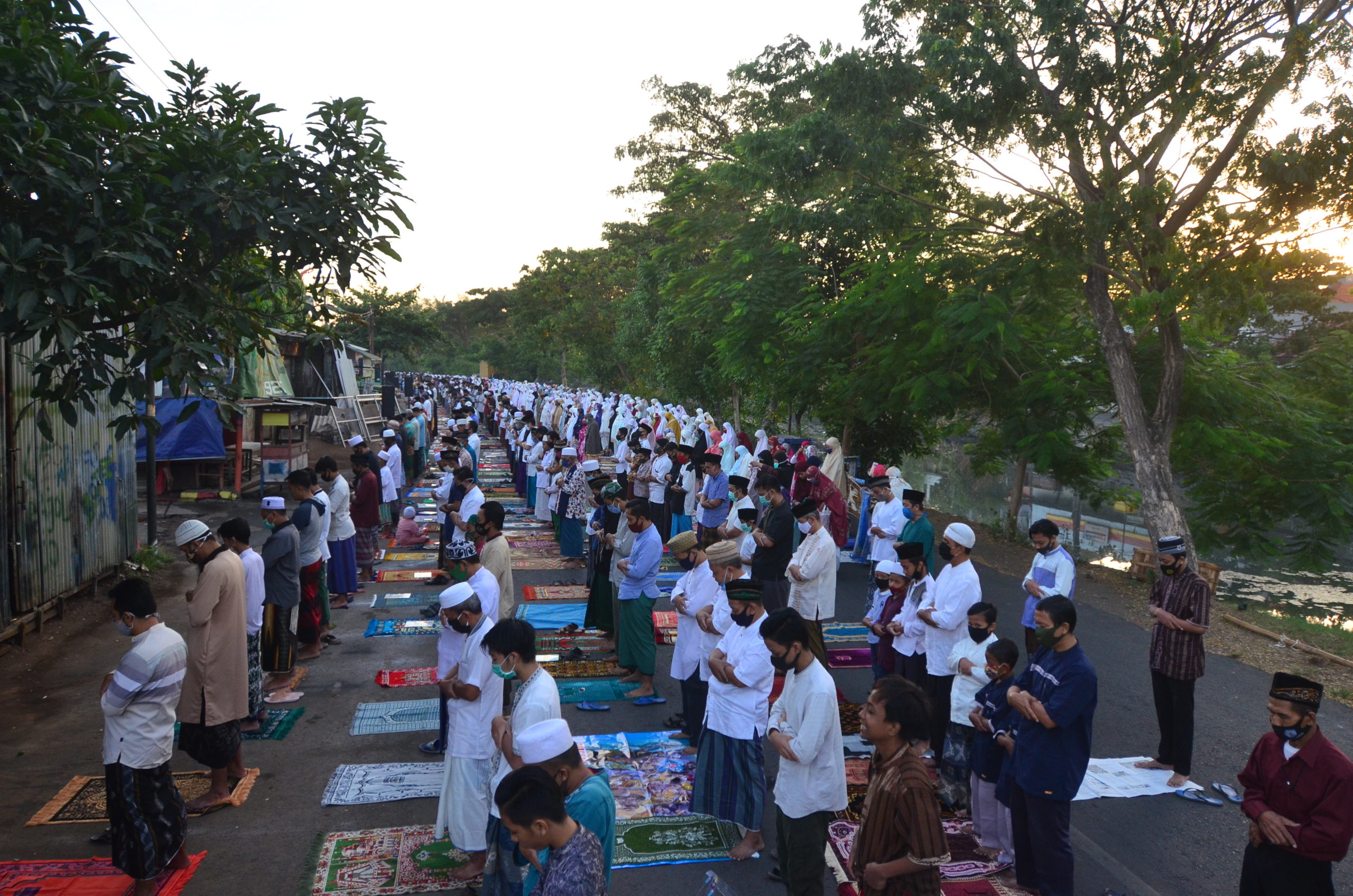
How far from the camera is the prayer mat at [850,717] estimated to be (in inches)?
278

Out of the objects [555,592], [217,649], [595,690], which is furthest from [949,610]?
[555,592]

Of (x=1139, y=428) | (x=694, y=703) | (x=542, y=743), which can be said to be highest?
(x=1139, y=428)

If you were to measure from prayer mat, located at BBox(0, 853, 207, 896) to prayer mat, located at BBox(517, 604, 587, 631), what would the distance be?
193 inches

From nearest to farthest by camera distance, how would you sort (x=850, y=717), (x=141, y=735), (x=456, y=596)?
1. (x=141, y=735)
2. (x=456, y=596)
3. (x=850, y=717)

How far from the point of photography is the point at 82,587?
9734 millimetres

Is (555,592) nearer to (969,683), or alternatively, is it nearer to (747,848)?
(747,848)

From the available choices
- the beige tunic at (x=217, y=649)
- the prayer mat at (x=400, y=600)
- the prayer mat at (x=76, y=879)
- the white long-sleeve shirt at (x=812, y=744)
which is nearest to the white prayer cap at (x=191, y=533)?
the beige tunic at (x=217, y=649)

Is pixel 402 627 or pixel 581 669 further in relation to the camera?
pixel 402 627

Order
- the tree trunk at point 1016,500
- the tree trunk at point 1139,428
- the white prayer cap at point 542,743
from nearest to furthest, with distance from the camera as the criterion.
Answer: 1. the white prayer cap at point 542,743
2. the tree trunk at point 1139,428
3. the tree trunk at point 1016,500

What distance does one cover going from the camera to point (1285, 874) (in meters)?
3.96

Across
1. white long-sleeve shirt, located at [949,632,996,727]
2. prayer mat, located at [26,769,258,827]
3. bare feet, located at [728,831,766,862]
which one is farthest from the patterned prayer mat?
white long-sleeve shirt, located at [949,632,996,727]

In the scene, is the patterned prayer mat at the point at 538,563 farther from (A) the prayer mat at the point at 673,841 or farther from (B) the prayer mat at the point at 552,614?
(A) the prayer mat at the point at 673,841

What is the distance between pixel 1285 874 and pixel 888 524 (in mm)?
5668

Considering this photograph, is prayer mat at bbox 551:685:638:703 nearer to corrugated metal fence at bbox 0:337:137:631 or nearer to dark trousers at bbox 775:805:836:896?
dark trousers at bbox 775:805:836:896
